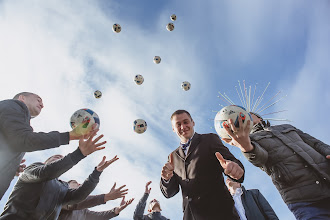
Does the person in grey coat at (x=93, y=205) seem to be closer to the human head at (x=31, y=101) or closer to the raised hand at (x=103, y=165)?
the raised hand at (x=103, y=165)

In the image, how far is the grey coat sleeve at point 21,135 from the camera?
358 cm

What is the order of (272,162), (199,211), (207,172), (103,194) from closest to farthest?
(199,211)
(207,172)
(272,162)
(103,194)

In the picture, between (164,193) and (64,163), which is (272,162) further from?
(64,163)

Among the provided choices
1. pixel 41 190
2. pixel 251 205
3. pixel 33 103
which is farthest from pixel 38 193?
pixel 251 205

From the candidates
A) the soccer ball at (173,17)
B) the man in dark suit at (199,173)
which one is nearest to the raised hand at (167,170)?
the man in dark suit at (199,173)

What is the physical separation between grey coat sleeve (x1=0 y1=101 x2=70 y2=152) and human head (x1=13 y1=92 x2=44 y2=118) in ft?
2.44

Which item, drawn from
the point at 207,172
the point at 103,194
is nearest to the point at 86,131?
the point at 207,172

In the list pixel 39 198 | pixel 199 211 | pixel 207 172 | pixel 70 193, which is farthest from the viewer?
pixel 70 193

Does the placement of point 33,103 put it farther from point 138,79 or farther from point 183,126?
point 138,79

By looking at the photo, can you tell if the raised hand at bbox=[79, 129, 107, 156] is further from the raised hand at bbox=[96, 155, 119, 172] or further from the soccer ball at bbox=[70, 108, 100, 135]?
the raised hand at bbox=[96, 155, 119, 172]

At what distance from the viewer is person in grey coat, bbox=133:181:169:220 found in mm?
7402

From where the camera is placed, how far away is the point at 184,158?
383cm

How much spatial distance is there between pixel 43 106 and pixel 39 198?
204cm

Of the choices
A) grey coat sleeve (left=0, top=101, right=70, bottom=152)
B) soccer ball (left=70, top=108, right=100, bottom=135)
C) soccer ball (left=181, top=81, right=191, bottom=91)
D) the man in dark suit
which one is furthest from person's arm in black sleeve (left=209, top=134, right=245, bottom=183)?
soccer ball (left=181, top=81, right=191, bottom=91)
